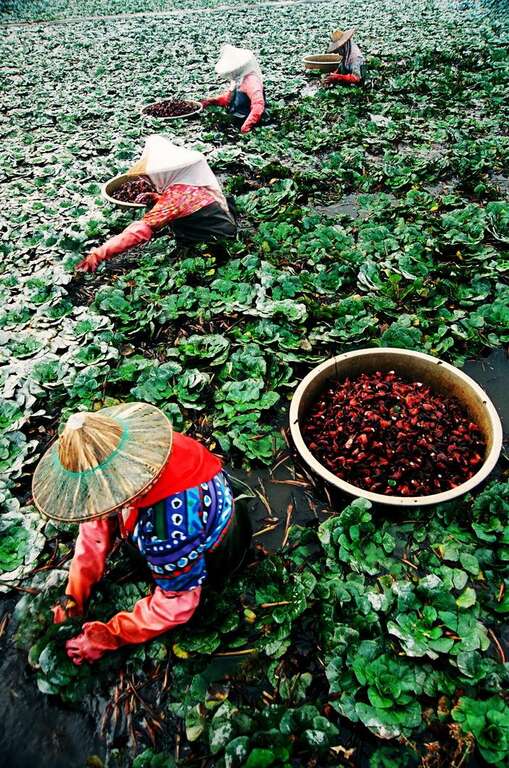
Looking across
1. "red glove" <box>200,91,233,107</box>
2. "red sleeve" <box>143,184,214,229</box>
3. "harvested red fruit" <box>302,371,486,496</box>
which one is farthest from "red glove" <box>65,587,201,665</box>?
"red glove" <box>200,91,233,107</box>

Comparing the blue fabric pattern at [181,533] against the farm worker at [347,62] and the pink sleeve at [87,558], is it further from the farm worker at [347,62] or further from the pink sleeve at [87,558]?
the farm worker at [347,62]

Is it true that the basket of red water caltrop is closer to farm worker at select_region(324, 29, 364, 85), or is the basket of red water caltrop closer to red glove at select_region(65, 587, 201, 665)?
red glove at select_region(65, 587, 201, 665)

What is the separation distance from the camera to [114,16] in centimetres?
1984

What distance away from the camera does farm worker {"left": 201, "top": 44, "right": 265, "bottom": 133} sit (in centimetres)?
715

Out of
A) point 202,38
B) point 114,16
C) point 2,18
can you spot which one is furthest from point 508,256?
point 2,18

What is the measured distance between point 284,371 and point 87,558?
5.77 ft

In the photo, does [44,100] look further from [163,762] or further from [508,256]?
[163,762]

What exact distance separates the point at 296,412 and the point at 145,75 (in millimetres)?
11650

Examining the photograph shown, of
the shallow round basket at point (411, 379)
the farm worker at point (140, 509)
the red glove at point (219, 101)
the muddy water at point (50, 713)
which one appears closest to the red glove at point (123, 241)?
the shallow round basket at point (411, 379)

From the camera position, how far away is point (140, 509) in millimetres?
1761

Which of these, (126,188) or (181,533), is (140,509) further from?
(126,188)

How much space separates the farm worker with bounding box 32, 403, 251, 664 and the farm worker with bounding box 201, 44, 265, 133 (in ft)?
22.9

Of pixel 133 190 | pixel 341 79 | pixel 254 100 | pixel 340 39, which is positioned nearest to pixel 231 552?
pixel 133 190

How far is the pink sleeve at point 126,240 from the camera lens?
417 centimetres
